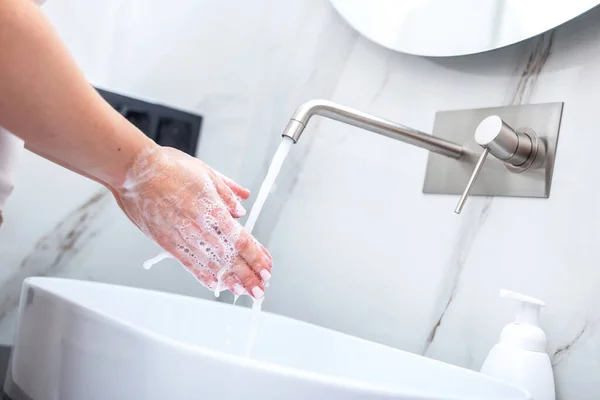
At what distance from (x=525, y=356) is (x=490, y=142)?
0.85ft

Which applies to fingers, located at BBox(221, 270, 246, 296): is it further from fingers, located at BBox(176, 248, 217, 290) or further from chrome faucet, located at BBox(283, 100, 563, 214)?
chrome faucet, located at BBox(283, 100, 563, 214)

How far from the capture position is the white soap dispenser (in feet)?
2.25

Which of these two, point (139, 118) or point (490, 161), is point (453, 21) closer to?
point (490, 161)

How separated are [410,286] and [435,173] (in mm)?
184

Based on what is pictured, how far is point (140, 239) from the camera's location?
1.27m

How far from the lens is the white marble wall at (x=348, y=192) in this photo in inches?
31.3

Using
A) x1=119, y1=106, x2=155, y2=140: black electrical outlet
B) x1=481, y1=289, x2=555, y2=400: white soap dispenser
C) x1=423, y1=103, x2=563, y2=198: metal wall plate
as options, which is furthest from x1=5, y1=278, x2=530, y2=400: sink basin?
x1=119, y1=106, x2=155, y2=140: black electrical outlet

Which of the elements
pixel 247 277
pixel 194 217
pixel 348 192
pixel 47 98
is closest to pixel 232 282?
pixel 247 277

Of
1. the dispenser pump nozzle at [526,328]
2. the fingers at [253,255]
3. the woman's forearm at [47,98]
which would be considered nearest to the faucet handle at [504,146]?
the dispenser pump nozzle at [526,328]

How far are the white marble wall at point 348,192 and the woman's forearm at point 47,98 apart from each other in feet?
1.84

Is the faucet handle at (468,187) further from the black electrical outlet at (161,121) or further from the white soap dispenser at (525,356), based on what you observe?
the black electrical outlet at (161,121)

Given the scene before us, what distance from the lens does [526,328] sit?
0.70 metres

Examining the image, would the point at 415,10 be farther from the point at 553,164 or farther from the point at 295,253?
the point at 295,253

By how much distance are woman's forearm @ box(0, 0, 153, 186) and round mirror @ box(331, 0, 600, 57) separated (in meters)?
0.58
